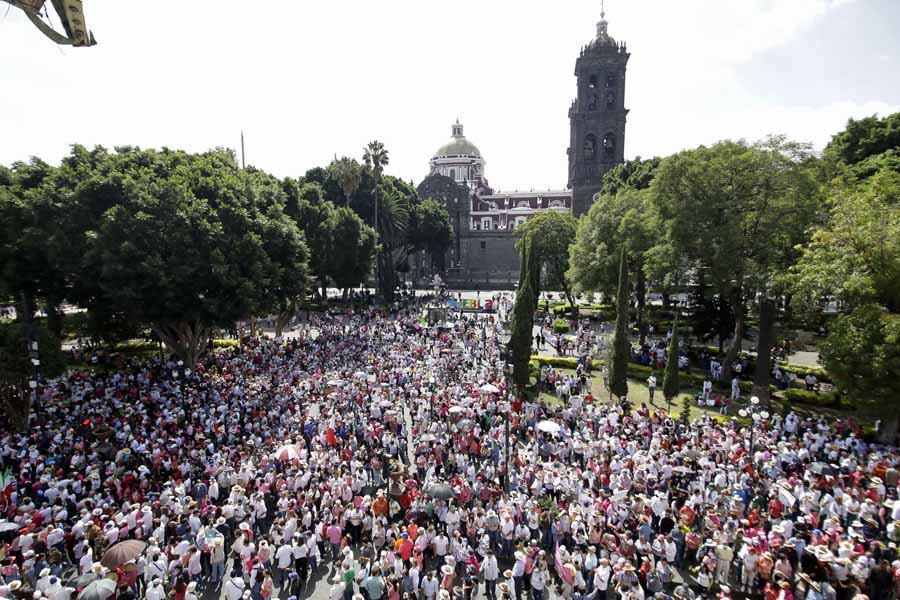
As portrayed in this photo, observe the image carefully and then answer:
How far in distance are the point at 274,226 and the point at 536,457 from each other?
16982mm

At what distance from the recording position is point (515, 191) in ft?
310

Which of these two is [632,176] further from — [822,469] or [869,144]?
[822,469]

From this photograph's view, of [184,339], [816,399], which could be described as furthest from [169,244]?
[816,399]

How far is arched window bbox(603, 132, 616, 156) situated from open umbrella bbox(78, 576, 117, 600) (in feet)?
222

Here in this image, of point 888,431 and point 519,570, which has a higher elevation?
point 888,431

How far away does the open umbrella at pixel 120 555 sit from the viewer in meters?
8.95

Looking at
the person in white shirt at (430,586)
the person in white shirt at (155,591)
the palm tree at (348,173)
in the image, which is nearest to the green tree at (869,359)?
the person in white shirt at (430,586)

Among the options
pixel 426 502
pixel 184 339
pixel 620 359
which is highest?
pixel 184 339

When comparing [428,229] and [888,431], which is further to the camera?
[428,229]

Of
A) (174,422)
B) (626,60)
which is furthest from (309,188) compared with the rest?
(626,60)

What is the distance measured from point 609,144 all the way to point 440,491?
63.5 m

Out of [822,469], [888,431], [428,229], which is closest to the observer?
[822,469]

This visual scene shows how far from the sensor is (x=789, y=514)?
38.3ft

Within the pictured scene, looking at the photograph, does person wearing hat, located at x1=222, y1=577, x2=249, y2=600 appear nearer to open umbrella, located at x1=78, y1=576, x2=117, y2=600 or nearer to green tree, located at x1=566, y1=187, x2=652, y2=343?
open umbrella, located at x1=78, y1=576, x2=117, y2=600
